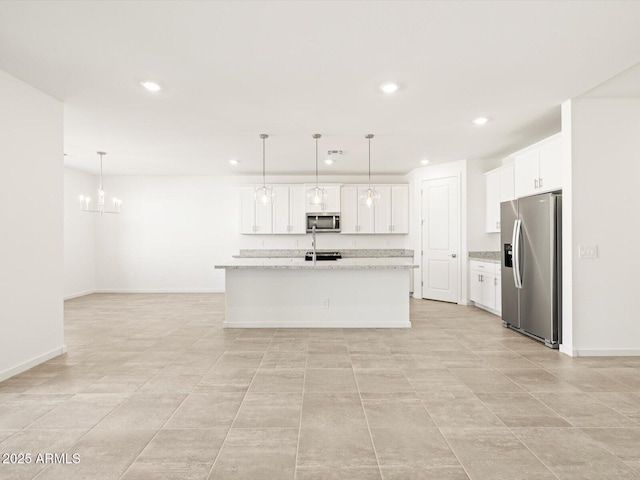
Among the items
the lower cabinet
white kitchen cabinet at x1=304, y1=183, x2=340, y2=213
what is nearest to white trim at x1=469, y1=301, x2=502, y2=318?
the lower cabinet

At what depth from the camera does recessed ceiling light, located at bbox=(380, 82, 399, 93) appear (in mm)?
3246

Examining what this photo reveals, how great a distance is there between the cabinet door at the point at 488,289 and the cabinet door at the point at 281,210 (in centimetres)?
391

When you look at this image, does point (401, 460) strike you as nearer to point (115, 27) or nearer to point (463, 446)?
point (463, 446)

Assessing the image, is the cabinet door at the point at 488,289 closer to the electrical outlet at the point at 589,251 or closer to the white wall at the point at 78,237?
the electrical outlet at the point at 589,251

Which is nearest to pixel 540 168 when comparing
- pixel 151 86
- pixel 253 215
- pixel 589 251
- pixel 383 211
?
pixel 589 251

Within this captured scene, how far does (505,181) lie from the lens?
5691mm

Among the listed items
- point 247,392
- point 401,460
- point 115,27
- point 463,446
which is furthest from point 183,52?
point 463,446

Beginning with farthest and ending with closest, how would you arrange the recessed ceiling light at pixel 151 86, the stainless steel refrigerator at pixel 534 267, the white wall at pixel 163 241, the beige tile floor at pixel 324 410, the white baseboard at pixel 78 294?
the white wall at pixel 163 241, the white baseboard at pixel 78 294, the stainless steel refrigerator at pixel 534 267, the recessed ceiling light at pixel 151 86, the beige tile floor at pixel 324 410

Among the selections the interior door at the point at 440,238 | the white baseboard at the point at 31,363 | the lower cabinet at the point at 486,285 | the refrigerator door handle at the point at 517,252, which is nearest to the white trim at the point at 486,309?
the lower cabinet at the point at 486,285

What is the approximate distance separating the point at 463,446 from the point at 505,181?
4.75m

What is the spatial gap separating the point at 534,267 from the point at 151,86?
4465mm

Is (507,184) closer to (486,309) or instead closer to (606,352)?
(486,309)

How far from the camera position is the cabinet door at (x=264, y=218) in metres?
7.55

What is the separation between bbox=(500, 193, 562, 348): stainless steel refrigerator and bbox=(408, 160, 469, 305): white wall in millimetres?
1617
